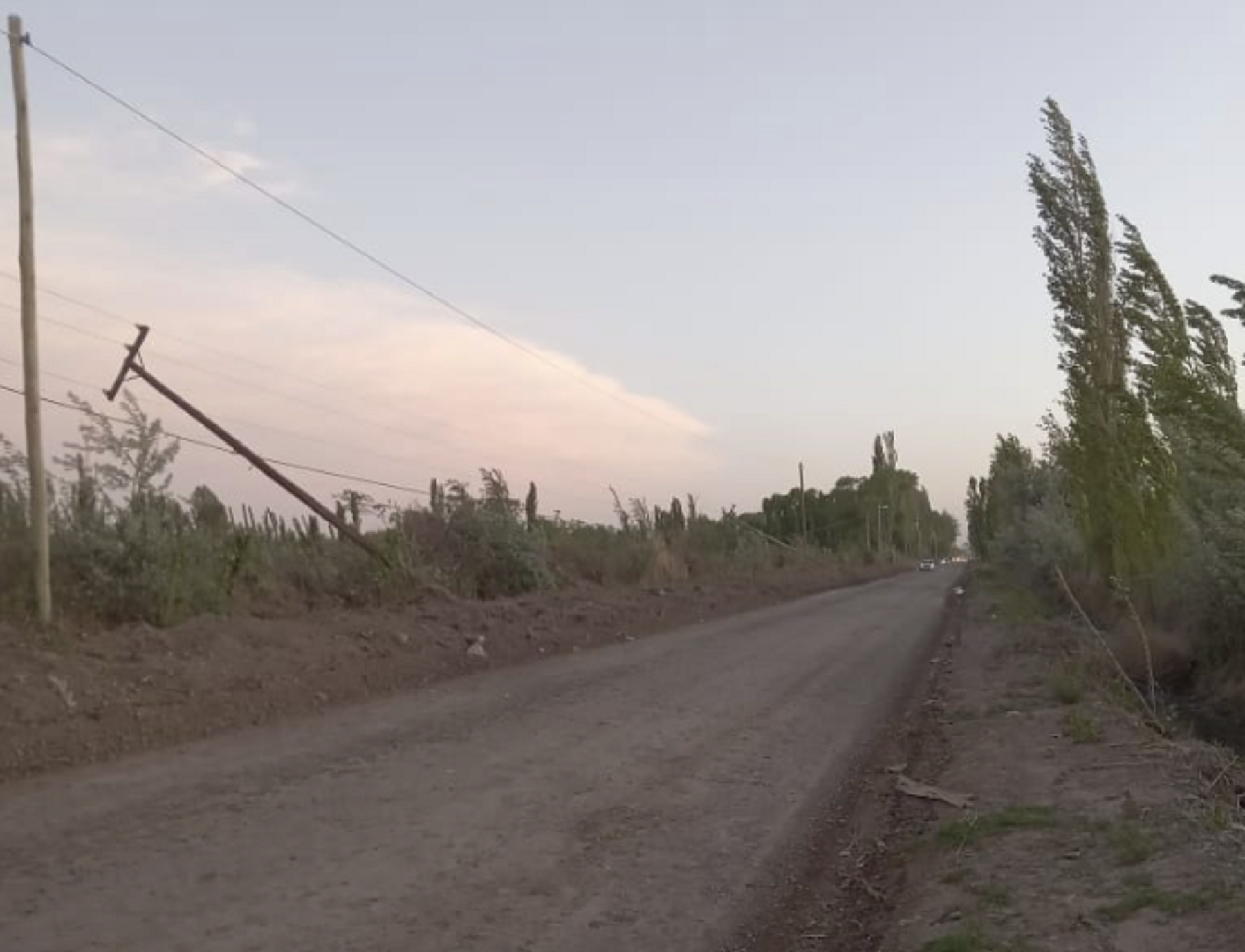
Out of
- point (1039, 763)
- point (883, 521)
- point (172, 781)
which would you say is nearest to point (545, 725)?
point (172, 781)

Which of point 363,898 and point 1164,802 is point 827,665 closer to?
point 1164,802

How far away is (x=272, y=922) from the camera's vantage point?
5461 millimetres

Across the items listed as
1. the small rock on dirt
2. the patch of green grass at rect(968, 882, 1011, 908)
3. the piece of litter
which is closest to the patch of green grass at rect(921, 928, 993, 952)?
the patch of green grass at rect(968, 882, 1011, 908)

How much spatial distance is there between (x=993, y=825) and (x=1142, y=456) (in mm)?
13577

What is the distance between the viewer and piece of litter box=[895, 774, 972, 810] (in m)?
8.44

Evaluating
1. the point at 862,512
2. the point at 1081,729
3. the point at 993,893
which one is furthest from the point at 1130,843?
the point at 862,512

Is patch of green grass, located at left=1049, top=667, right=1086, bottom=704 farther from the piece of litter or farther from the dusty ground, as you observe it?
the piece of litter

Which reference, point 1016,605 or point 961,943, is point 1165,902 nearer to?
point 961,943

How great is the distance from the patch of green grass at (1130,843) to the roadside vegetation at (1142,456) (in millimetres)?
6134

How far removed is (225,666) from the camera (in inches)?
475

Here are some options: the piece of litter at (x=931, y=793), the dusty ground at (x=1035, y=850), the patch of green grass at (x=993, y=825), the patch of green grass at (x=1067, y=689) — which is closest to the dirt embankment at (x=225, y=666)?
the dusty ground at (x=1035, y=850)

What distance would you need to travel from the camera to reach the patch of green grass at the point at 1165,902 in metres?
5.45

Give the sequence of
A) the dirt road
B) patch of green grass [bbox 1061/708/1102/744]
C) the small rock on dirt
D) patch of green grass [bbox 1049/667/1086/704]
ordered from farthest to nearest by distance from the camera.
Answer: patch of green grass [bbox 1049/667/1086/704], patch of green grass [bbox 1061/708/1102/744], the small rock on dirt, the dirt road

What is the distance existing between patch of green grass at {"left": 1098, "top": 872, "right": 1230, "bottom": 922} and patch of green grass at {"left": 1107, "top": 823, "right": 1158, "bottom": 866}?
0.59 metres
